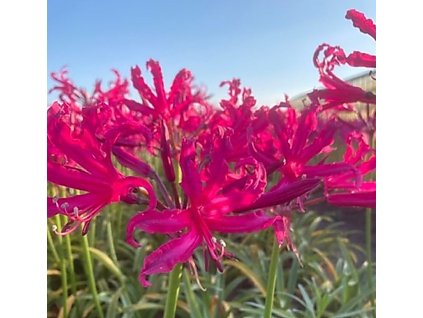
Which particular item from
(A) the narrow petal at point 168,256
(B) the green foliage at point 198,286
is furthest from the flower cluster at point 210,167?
(B) the green foliage at point 198,286

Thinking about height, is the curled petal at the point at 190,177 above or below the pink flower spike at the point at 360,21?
below

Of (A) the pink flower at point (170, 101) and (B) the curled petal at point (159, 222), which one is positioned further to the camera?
(A) the pink flower at point (170, 101)

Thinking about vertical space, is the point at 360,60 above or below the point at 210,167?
above

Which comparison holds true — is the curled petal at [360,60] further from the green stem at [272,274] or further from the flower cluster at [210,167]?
the green stem at [272,274]

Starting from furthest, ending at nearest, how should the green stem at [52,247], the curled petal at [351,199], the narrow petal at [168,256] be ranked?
the green stem at [52,247] < the curled petal at [351,199] < the narrow petal at [168,256]

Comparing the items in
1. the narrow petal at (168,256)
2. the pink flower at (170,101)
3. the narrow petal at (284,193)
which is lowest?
the narrow petal at (168,256)

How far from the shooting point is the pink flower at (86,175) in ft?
1.92

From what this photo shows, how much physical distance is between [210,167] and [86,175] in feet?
0.42

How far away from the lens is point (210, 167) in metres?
0.57

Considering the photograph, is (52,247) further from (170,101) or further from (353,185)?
(353,185)

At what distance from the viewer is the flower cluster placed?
1.86 ft

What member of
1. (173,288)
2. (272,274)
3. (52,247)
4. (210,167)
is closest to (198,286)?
(52,247)

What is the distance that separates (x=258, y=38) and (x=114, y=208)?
0.79m

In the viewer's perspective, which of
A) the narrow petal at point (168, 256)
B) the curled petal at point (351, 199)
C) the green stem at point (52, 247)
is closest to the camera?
the narrow petal at point (168, 256)
